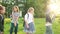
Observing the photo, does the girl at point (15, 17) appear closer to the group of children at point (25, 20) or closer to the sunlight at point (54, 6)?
the group of children at point (25, 20)

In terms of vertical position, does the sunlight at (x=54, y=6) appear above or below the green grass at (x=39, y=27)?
above

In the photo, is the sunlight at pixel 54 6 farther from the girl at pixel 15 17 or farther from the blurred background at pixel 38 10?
the girl at pixel 15 17

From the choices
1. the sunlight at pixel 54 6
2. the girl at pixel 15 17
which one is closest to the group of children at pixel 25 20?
the girl at pixel 15 17

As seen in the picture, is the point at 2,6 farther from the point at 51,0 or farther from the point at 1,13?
the point at 51,0

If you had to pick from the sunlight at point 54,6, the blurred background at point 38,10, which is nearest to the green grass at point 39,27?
the blurred background at point 38,10

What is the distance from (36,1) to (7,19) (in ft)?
1.27

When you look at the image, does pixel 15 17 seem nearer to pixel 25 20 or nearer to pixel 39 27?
pixel 25 20

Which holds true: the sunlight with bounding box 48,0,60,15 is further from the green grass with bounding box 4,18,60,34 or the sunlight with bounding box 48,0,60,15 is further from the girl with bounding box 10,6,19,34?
the girl with bounding box 10,6,19,34

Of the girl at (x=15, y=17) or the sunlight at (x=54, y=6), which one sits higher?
the sunlight at (x=54, y=6)

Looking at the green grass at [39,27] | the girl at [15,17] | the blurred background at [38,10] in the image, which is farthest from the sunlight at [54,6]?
the girl at [15,17]

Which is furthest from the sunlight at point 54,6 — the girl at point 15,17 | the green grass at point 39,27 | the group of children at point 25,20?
the girl at point 15,17

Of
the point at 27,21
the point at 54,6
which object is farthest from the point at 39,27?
the point at 54,6

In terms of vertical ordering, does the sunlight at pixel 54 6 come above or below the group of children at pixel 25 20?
above

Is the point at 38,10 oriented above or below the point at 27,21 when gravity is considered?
above
